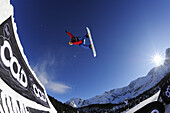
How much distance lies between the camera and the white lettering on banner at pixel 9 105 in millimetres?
1307

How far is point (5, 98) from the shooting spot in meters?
1.40

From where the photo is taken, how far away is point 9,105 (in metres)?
1.45

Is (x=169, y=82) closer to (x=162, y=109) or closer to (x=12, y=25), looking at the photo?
(x=162, y=109)

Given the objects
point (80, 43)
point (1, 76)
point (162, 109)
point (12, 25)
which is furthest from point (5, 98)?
point (80, 43)

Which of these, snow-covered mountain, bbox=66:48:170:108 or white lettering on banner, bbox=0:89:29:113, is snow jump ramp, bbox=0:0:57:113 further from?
snow-covered mountain, bbox=66:48:170:108

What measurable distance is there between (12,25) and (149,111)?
12.7 ft

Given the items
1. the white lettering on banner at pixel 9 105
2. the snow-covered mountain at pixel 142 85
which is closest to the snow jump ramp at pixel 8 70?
the white lettering on banner at pixel 9 105

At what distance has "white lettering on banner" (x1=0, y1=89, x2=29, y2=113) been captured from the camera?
1307 millimetres

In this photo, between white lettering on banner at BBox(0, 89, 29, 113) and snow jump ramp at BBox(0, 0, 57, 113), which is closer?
white lettering on banner at BBox(0, 89, 29, 113)

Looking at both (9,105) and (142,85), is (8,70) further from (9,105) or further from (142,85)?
(142,85)

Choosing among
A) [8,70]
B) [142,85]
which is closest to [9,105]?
[8,70]

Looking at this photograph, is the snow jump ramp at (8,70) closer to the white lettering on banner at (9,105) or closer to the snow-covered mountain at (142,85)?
the white lettering on banner at (9,105)

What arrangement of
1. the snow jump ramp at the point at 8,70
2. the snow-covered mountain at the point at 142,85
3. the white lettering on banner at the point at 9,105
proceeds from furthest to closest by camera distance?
the snow-covered mountain at the point at 142,85
the snow jump ramp at the point at 8,70
the white lettering on banner at the point at 9,105

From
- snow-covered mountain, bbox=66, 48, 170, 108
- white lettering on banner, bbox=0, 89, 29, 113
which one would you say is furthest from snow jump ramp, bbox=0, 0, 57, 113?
snow-covered mountain, bbox=66, 48, 170, 108
